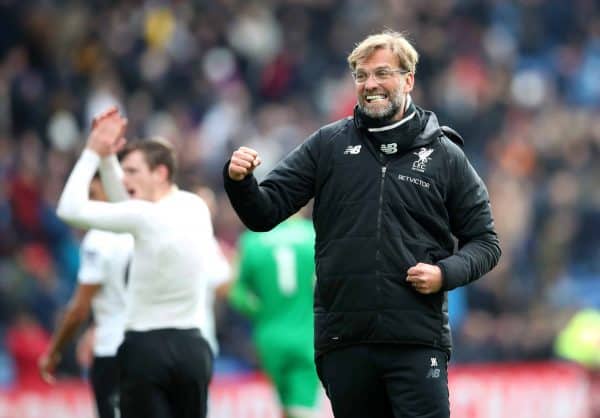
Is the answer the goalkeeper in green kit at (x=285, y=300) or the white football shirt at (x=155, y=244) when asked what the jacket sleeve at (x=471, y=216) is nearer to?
the white football shirt at (x=155, y=244)

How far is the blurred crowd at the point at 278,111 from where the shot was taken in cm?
1589

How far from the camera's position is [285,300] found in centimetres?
1149

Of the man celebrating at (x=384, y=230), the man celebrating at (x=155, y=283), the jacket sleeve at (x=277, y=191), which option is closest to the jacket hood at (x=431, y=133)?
the man celebrating at (x=384, y=230)

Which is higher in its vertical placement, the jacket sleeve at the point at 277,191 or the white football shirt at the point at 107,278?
the jacket sleeve at the point at 277,191

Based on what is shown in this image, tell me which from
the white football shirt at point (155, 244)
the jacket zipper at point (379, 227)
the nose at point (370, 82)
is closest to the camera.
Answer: the jacket zipper at point (379, 227)

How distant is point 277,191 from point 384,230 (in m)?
0.57

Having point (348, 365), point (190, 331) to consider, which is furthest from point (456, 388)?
point (348, 365)

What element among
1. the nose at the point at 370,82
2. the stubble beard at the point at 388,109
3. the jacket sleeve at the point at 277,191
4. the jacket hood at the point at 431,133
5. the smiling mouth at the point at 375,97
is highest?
the nose at the point at 370,82

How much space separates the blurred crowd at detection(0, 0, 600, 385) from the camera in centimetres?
1589

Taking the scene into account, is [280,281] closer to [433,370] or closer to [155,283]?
[155,283]

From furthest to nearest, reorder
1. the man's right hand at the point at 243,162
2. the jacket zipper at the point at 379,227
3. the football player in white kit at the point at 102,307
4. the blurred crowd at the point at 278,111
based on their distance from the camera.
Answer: the blurred crowd at the point at 278,111, the football player in white kit at the point at 102,307, the jacket zipper at the point at 379,227, the man's right hand at the point at 243,162

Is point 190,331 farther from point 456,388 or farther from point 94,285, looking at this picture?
point 456,388

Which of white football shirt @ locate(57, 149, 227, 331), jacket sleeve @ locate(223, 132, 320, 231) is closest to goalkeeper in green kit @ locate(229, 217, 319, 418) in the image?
white football shirt @ locate(57, 149, 227, 331)

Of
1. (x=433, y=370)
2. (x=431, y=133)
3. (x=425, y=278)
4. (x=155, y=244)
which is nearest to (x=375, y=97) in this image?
(x=431, y=133)
